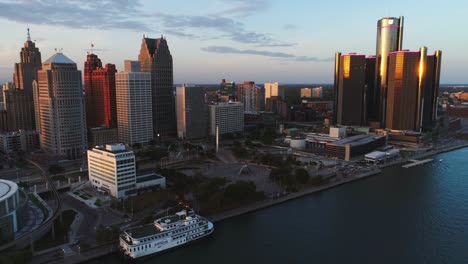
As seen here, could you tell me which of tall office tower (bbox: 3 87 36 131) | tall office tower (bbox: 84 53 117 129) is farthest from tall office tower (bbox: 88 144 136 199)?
tall office tower (bbox: 3 87 36 131)

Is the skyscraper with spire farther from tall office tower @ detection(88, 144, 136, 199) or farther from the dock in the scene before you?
the dock

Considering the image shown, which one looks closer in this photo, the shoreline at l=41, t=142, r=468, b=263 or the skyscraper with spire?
the shoreline at l=41, t=142, r=468, b=263

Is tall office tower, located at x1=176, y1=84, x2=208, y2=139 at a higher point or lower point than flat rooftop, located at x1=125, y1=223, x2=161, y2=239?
higher

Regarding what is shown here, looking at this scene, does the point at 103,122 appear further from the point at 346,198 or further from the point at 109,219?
the point at 346,198

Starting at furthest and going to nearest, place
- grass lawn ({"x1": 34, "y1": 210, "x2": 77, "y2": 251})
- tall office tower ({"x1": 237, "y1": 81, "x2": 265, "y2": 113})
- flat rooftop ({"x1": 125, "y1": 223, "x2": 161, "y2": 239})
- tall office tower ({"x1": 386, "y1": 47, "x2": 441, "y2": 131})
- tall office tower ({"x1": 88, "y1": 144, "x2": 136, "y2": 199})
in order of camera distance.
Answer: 1. tall office tower ({"x1": 237, "y1": 81, "x2": 265, "y2": 113})
2. tall office tower ({"x1": 386, "y1": 47, "x2": 441, "y2": 131})
3. tall office tower ({"x1": 88, "y1": 144, "x2": 136, "y2": 199})
4. flat rooftop ({"x1": 125, "y1": 223, "x2": 161, "y2": 239})
5. grass lawn ({"x1": 34, "y1": 210, "x2": 77, "y2": 251})

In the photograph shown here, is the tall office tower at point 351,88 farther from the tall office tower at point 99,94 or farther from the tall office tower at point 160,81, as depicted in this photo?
the tall office tower at point 99,94

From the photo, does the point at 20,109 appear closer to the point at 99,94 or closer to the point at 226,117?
the point at 99,94
